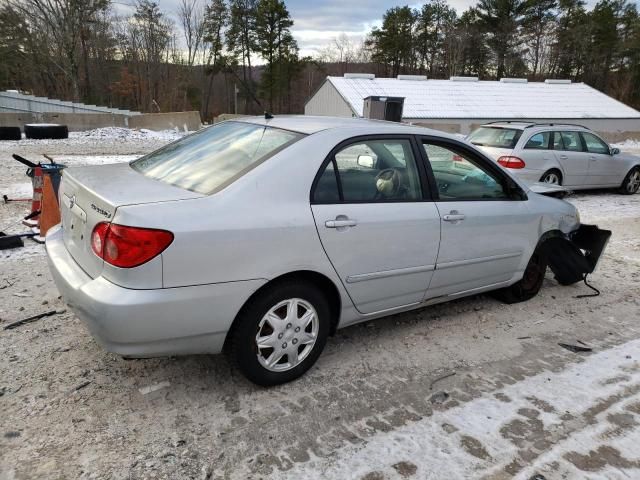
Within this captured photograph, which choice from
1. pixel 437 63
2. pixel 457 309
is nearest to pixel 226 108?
pixel 437 63

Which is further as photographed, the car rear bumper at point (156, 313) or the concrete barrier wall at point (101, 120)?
the concrete barrier wall at point (101, 120)

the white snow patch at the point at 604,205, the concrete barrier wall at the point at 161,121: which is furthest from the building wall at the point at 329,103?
the white snow patch at the point at 604,205

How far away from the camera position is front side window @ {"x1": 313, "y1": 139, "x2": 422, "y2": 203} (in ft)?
10.0

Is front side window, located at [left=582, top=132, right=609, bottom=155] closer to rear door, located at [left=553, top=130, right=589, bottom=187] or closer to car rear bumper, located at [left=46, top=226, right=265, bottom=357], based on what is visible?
rear door, located at [left=553, top=130, right=589, bottom=187]

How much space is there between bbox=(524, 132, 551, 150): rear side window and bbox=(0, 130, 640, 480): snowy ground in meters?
5.88

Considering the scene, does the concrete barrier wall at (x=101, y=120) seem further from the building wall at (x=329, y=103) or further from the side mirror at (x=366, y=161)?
the side mirror at (x=366, y=161)

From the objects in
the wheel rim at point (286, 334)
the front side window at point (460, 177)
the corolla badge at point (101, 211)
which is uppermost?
the front side window at point (460, 177)

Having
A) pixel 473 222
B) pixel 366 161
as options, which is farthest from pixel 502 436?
pixel 366 161

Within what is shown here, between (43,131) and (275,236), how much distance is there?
17582 mm

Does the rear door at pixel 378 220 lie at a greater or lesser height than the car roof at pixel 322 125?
lesser

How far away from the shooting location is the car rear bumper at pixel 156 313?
95.3 inches

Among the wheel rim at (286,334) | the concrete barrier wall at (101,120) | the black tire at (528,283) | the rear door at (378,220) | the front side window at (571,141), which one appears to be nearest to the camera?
the wheel rim at (286,334)

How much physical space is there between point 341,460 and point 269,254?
3.77 ft

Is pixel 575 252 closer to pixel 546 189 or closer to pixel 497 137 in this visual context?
pixel 546 189
